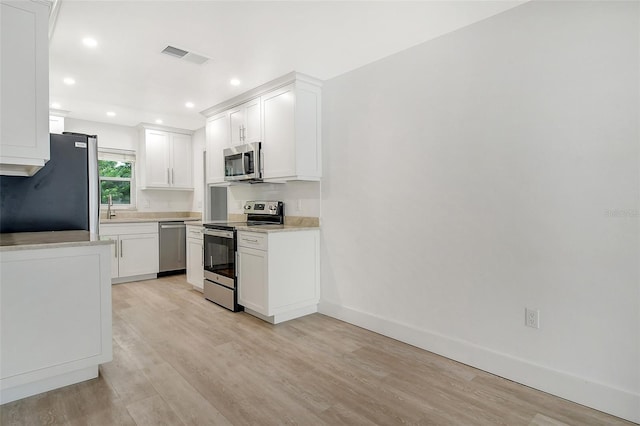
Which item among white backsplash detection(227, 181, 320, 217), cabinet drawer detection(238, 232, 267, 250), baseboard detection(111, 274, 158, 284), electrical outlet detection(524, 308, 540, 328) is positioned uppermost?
white backsplash detection(227, 181, 320, 217)

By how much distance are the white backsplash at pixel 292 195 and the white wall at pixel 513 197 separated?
0.59m

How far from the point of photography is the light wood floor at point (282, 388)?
1.83 m

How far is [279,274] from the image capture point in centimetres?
329

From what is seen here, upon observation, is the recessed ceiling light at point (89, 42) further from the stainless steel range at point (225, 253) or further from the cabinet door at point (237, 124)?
the stainless steel range at point (225, 253)

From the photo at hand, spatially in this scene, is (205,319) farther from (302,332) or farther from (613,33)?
(613,33)

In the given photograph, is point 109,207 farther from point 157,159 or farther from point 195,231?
point 195,231

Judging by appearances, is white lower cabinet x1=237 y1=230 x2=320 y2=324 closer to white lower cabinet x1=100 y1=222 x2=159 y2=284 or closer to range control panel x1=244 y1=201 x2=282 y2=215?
range control panel x1=244 y1=201 x2=282 y2=215

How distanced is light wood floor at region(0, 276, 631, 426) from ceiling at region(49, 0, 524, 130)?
2462 mm

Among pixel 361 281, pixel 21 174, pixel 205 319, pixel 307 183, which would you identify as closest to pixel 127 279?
pixel 205 319

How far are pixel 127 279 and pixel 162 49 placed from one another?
3.53 meters

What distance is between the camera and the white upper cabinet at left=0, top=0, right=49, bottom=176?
193cm

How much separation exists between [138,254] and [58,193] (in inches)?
90.9

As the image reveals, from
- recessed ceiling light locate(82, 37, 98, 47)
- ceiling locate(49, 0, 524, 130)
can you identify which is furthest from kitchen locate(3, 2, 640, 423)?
recessed ceiling light locate(82, 37, 98, 47)

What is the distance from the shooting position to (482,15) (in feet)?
7.62
